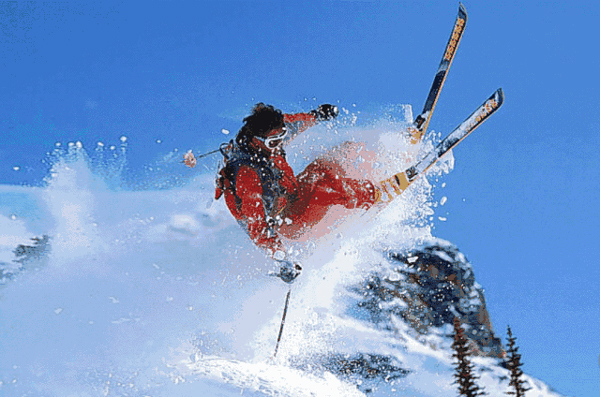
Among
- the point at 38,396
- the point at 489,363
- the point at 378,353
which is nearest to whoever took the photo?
the point at 38,396

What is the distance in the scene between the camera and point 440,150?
723 cm

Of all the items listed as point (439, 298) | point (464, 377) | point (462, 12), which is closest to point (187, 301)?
point (462, 12)

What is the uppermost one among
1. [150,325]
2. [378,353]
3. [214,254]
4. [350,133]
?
[378,353]

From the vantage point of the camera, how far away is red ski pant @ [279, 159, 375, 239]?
650 cm

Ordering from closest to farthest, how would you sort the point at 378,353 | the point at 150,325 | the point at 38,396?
the point at 38,396 < the point at 150,325 < the point at 378,353

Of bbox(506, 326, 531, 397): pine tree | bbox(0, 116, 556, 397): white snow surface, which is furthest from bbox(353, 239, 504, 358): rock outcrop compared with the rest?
bbox(0, 116, 556, 397): white snow surface

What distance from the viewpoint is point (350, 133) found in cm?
791

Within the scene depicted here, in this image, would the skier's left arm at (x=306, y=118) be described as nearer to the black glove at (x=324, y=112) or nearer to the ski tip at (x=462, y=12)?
the black glove at (x=324, y=112)

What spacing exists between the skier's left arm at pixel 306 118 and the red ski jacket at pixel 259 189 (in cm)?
2

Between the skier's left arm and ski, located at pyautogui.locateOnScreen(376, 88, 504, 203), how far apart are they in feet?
3.95

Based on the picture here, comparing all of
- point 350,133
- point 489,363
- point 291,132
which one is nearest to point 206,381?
point 291,132

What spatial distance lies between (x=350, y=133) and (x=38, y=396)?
570 centimetres

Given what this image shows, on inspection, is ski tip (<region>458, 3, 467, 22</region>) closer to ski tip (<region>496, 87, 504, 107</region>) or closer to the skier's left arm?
ski tip (<region>496, 87, 504, 107</region>)

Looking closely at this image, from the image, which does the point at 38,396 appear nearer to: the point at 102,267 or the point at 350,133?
the point at 102,267
